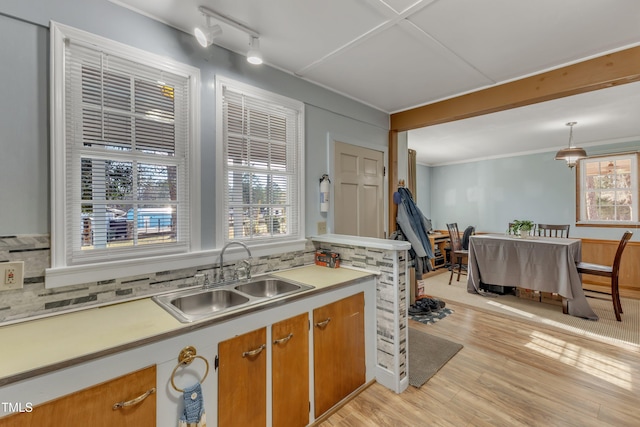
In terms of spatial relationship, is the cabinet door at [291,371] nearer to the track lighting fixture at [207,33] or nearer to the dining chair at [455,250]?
the track lighting fixture at [207,33]

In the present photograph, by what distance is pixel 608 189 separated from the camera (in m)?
4.99

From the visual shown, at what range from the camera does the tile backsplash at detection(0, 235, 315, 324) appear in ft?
4.38

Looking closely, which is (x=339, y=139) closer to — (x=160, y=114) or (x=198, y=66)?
(x=198, y=66)

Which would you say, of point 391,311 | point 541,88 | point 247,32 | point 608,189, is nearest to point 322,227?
point 391,311

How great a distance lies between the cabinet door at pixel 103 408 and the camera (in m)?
0.95

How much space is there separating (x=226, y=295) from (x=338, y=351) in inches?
33.0

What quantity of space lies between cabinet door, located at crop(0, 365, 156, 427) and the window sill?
68cm

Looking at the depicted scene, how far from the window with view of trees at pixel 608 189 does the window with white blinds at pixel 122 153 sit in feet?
21.6

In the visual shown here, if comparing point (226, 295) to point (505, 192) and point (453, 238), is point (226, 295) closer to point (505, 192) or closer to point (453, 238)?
point (453, 238)

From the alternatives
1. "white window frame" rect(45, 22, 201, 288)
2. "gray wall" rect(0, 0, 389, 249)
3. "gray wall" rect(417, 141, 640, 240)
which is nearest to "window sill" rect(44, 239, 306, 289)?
"white window frame" rect(45, 22, 201, 288)

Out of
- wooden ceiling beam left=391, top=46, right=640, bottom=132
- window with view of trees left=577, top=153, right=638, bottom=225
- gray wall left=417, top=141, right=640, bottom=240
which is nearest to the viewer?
wooden ceiling beam left=391, top=46, right=640, bottom=132

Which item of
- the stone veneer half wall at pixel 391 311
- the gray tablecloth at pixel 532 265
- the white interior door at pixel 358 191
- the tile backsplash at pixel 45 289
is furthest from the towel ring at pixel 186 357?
the gray tablecloth at pixel 532 265

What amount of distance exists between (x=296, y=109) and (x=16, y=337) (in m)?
2.20

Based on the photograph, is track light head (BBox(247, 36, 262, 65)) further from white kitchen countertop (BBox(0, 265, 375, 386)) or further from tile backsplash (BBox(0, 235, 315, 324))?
white kitchen countertop (BBox(0, 265, 375, 386))
